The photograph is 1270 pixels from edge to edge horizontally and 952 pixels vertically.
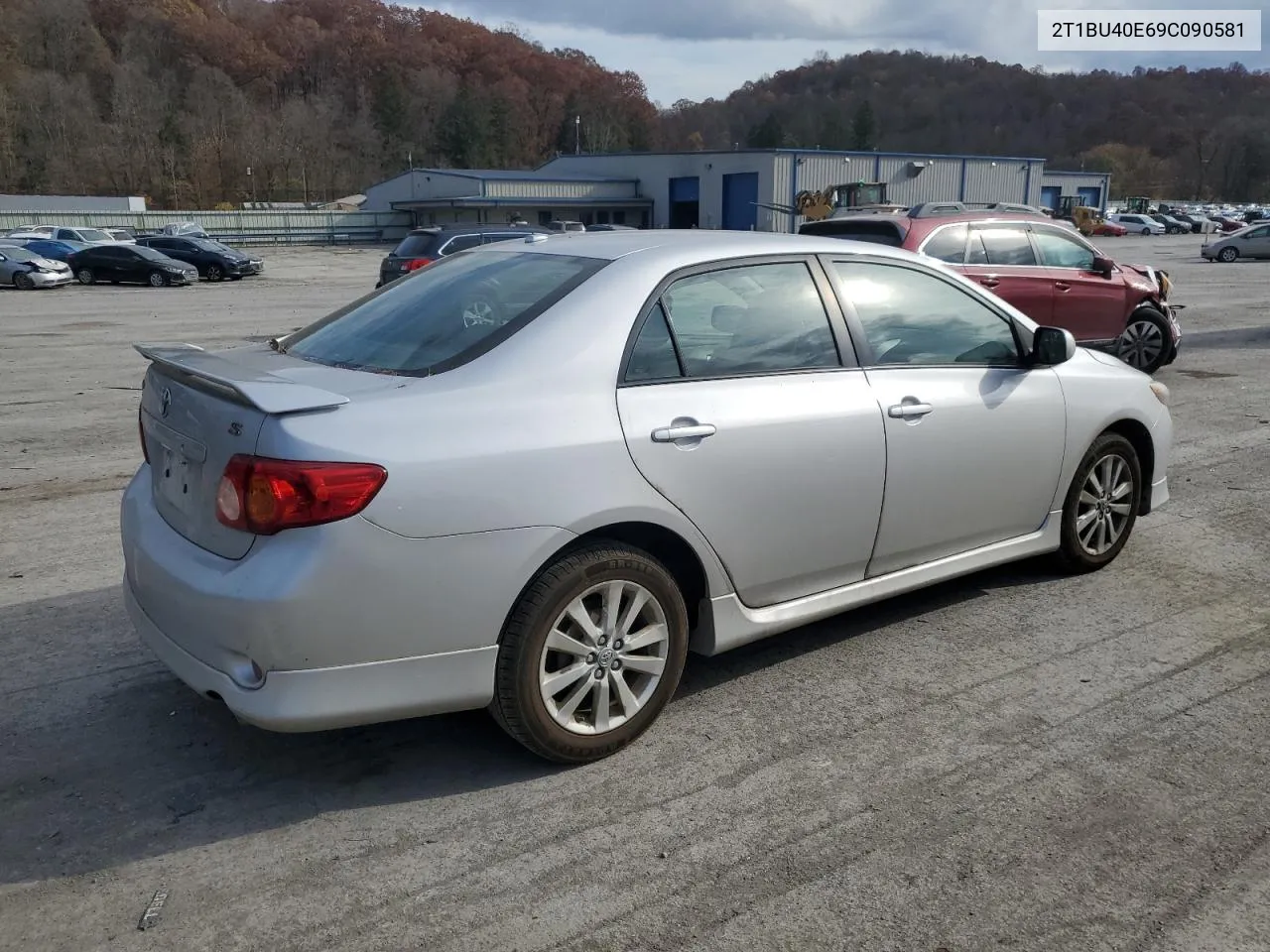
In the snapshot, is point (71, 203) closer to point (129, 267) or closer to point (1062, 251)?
point (129, 267)

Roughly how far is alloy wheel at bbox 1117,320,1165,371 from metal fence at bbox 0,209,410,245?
63072 mm

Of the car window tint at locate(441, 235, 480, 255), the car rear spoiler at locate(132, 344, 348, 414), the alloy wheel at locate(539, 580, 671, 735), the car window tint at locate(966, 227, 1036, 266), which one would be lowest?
the alloy wheel at locate(539, 580, 671, 735)

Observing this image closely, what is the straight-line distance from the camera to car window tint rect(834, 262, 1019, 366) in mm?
4258

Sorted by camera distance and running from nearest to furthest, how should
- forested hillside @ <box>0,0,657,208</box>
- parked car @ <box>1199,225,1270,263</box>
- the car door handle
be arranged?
the car door handle → parked car @ <box>1199,225,1270,263</box> → forested hillside @ <box>0,0,657,208</box>

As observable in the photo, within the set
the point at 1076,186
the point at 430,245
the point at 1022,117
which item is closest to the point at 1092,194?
the point at 1076,186

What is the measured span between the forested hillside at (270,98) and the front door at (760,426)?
113978mm

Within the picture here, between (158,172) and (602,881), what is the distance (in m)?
118

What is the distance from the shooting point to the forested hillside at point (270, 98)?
105750 millimetres

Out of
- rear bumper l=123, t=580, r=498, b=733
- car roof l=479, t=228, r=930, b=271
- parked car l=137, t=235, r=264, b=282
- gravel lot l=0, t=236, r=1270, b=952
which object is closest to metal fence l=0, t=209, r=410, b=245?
parked car l=137, t=235, r=264, b=282

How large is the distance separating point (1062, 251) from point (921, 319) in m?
7.24

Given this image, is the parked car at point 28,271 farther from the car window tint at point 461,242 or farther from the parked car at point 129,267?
the car window tint at point 461,242

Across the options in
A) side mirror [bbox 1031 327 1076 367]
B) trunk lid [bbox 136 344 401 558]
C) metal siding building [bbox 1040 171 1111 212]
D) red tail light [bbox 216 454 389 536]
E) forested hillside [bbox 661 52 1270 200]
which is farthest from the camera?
forested hillside [bbox 661 52 1270 200]

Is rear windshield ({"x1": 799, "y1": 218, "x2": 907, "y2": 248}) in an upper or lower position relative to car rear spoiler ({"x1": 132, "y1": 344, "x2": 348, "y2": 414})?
upper

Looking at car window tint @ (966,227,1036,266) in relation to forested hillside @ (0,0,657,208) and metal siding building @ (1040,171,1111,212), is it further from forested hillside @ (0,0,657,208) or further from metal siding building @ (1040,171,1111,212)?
forested hillside @ (0,0,657,208)
